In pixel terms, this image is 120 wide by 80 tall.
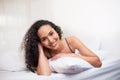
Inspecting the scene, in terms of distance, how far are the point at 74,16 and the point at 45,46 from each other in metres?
0.66

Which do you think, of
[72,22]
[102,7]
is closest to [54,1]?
[72,22]

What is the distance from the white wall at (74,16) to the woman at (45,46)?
43cm

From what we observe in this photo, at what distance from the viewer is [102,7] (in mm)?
2135

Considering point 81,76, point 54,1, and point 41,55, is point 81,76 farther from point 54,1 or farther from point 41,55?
point 54,1

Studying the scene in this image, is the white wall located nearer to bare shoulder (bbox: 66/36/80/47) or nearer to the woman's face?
bare shoulder (bbox: 66/36/80/47)

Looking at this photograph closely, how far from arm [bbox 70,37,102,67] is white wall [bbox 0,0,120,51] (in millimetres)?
456

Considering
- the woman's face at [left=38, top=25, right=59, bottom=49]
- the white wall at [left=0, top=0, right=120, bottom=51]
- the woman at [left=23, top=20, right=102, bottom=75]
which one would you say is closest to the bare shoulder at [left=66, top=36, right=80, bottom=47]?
the woman at [left=23, top=20, right=102, bottom=75]

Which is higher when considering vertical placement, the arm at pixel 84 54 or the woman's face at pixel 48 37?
the woman's face at pixel 48 37

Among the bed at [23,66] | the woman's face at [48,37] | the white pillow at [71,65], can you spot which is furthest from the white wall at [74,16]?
the white pillow at [71,65]

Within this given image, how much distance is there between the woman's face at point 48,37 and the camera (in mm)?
1679

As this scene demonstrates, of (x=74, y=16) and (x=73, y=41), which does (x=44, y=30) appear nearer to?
(x=73, y=41)

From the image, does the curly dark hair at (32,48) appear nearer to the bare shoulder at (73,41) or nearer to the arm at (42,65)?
the arm at (42,65)

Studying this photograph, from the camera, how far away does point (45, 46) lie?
1750mm

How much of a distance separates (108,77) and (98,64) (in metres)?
0.12
